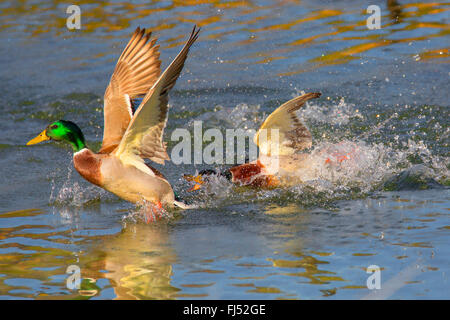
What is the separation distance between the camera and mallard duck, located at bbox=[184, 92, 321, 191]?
6152 millimetres

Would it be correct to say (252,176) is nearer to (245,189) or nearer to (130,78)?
(245,189)

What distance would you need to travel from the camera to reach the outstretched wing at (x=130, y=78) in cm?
588

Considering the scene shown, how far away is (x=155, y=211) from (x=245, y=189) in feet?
3.27

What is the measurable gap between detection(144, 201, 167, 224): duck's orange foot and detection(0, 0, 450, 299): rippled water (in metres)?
0.10

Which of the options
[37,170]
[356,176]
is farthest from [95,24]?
[356,176]

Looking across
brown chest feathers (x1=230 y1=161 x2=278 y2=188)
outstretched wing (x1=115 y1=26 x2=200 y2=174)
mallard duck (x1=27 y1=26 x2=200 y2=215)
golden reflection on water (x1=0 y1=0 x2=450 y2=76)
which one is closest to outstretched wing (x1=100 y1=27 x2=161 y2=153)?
mallard duck (x1=27 y1=26 x2=200 y2=215)

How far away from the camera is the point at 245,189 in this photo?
20.3 ft

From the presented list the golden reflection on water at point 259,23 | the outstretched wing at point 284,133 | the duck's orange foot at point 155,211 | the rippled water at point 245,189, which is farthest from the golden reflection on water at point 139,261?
the golden reflection on water at point 259,23

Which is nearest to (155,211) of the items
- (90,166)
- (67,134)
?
(90,166)

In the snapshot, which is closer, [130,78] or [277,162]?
[130,78]

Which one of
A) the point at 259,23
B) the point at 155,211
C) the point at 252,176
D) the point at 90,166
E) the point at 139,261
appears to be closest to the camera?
the point at 139,261

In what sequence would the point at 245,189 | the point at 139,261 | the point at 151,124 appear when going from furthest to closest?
the point at 245,189
the point at 151,124
the point at 139,261

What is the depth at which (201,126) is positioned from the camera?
8102 mm
